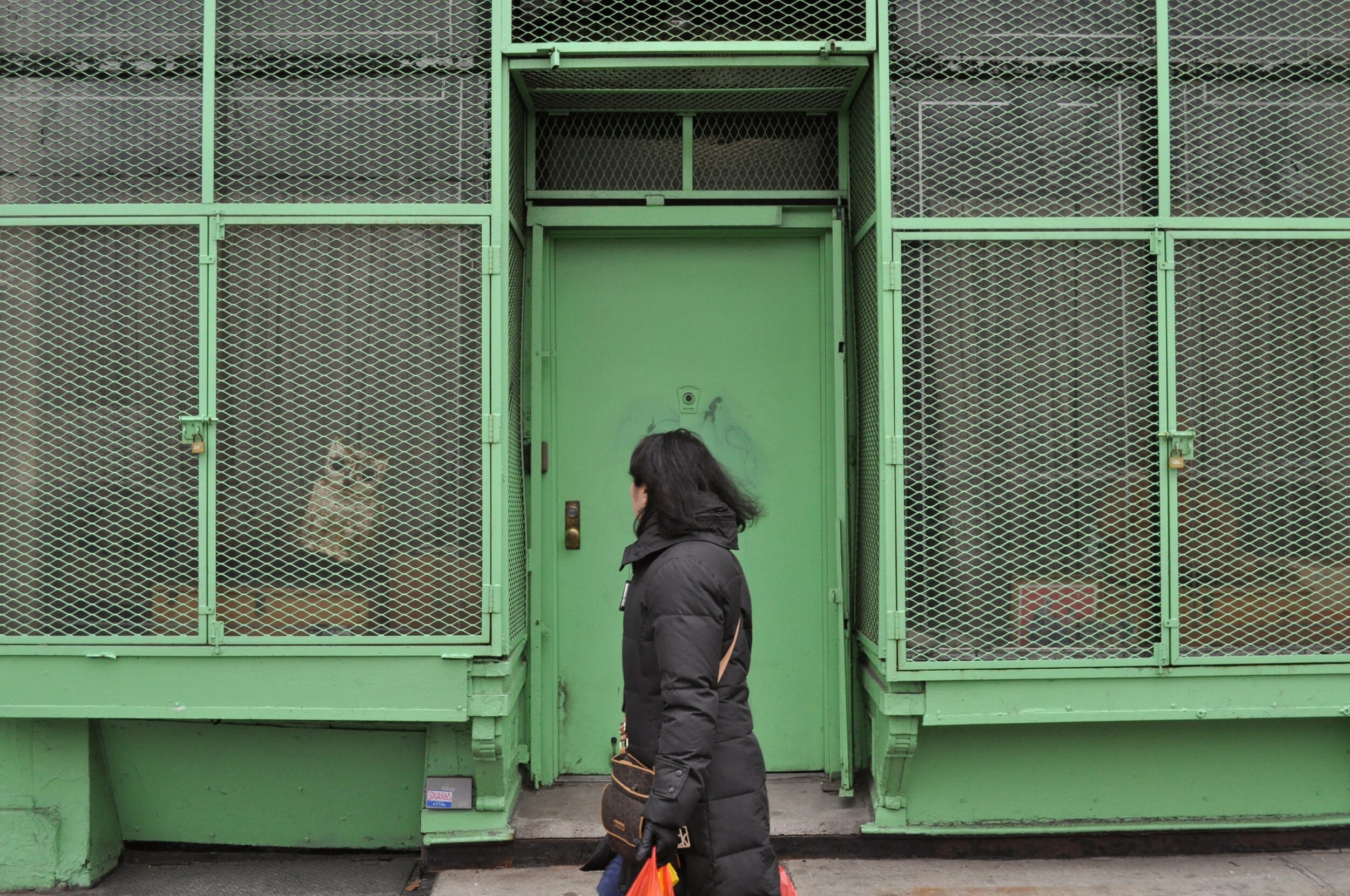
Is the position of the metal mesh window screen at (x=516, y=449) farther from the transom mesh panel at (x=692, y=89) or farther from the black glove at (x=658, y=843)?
the black glove at (x=658, y=843)

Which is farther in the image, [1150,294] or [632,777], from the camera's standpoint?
[1150,294]

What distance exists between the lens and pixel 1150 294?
159 inches

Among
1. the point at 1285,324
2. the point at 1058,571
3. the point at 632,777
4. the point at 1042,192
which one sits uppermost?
the point at 1042,192

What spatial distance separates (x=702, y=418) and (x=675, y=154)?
1.29 meters

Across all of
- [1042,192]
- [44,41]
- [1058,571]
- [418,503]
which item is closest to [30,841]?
[418,503]

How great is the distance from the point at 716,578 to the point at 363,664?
1.98 m

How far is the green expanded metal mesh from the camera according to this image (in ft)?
15.5

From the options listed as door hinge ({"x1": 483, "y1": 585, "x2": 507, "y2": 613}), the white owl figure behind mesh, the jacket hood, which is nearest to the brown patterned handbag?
the jacket hood

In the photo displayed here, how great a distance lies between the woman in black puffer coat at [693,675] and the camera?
2457 mm

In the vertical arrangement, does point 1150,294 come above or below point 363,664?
above

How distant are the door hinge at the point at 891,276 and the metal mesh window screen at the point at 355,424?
1.65 m

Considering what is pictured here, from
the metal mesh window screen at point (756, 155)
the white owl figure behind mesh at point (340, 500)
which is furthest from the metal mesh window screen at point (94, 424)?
the metal mesh window screen at point (756, 155)

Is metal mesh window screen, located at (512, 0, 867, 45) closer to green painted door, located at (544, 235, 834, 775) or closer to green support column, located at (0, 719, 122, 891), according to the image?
green painted door, located at (544, 235, 834, 775)

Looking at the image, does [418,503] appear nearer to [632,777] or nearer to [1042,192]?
[632,777]
